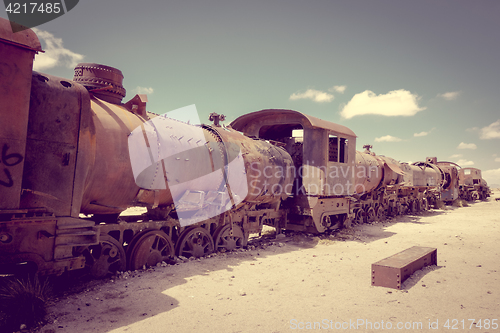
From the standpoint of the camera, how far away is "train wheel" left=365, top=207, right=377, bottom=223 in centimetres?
1554

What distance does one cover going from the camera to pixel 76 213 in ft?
14.3

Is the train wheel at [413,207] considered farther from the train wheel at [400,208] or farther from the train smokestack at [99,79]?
the train smokestack at [99,79]

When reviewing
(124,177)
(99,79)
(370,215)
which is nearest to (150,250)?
(124,177)

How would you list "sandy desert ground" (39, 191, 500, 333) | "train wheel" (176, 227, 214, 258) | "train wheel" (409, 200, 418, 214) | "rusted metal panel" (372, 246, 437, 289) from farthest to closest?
"train wheel" (409, 200, 418, 214), "train wheel" (176, 227, 214, 258), "rusted metal panel" (372, 246, 437, 289), "sandy desert ground" (39, 191, 500, 333)

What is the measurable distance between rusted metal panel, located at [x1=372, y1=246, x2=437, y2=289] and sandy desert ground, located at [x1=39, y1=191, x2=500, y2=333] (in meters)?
0.16

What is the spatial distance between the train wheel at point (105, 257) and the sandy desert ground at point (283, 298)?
8.5 inches

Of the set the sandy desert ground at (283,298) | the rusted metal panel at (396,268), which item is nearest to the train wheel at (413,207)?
the sandy desert ground at (283,298)

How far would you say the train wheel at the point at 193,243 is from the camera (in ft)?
23.0

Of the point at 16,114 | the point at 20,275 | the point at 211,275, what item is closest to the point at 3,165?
the point at 16,114

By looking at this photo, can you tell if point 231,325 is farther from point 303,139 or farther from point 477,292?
point 303,139

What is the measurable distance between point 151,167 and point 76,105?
1.80 m

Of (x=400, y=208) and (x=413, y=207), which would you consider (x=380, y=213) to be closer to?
(x=400, y=208)

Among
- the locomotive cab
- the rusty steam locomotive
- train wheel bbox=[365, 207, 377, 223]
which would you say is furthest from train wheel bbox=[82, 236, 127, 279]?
train wheel bbox=[365, 207, 377, 223]

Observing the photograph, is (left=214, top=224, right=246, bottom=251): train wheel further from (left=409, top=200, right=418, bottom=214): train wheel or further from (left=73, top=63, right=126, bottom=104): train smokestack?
(left=409, top=200, right=418, bottom=214): train wheel
